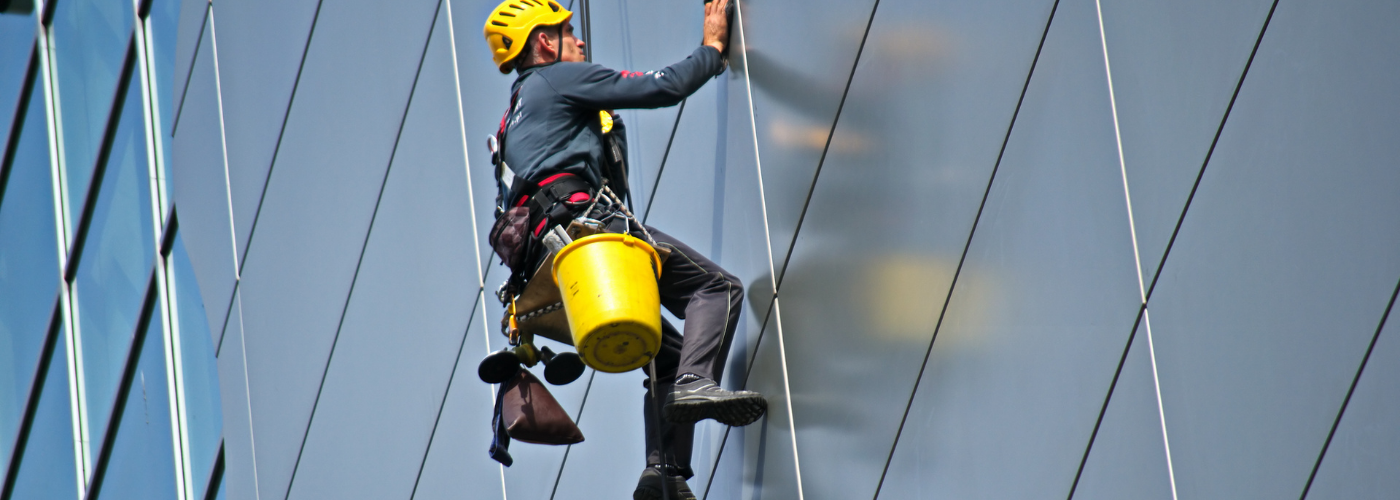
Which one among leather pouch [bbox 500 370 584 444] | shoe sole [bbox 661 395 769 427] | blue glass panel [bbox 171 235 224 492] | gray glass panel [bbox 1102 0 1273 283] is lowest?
blue glass panel [bbox 171 235 224 492]

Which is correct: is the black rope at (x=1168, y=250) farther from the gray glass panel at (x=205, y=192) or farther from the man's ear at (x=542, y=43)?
the gray glass panel at (x=205, y=192)

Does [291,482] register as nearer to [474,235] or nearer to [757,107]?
[474,235]

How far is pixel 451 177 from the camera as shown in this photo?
791 cm

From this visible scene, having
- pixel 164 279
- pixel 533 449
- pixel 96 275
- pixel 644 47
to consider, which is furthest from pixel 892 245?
pixel 96 275

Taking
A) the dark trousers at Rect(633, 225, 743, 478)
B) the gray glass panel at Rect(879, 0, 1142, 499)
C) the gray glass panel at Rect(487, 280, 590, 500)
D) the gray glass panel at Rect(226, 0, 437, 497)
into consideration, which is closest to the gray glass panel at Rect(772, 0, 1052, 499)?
the gray glass panel at Rect(879, 0, 1142, 499)

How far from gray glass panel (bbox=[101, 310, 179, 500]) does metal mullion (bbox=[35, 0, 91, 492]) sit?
2.44 ft

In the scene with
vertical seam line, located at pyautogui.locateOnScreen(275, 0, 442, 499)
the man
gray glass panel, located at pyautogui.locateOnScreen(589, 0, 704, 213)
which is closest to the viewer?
the man

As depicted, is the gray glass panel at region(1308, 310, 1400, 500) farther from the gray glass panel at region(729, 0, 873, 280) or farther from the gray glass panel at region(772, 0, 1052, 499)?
the gray glass panel at region(729, 0, 873, 280)

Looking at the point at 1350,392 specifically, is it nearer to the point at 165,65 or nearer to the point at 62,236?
the point at 165,65

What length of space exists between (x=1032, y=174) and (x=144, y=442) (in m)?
10.2

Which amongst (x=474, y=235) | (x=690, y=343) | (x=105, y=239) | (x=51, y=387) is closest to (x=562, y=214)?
(x=690, y=343)

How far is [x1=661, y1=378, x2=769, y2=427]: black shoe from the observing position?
4.69 meters

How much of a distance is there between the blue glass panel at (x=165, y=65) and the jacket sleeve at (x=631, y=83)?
7747mm

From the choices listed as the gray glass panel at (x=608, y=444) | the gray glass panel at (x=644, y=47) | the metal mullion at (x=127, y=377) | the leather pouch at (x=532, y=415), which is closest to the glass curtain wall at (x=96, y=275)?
the metal mullion at (x=127, y=377)
